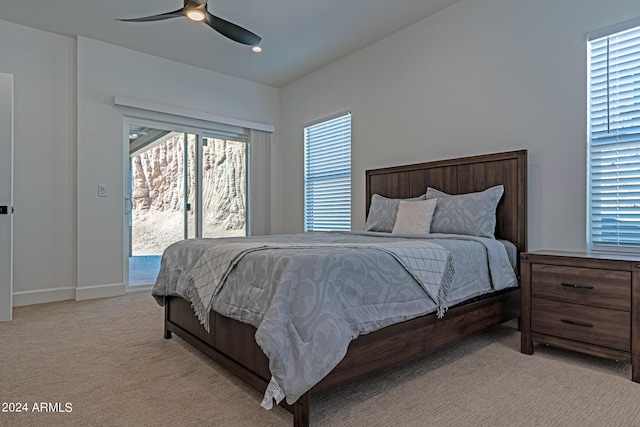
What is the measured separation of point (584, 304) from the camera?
6.84 ft

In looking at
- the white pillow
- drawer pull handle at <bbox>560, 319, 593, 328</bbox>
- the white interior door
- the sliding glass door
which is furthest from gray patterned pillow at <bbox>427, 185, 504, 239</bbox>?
the white interior door

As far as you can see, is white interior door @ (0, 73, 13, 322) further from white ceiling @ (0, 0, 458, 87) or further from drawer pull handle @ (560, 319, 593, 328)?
drawer pull handle @ (560, 319, 593, 328)

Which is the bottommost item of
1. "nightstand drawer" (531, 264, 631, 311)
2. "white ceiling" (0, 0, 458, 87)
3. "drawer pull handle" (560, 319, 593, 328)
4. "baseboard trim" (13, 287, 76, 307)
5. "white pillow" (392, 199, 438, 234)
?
"baseboard trim" (13, 287, 76, 307)

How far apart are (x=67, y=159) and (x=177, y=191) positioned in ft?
4.00

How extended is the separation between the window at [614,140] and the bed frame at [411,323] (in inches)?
17.4

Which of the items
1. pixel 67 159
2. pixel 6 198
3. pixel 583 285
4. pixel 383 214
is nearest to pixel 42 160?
pixel 67 159

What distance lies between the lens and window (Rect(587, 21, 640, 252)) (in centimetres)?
238

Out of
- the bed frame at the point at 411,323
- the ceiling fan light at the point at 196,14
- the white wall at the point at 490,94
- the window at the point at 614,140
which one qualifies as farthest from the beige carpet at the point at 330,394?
the ceiling fan light at the point at 196,14

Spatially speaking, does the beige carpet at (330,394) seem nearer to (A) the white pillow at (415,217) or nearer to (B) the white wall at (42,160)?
(A) the white pillow at (415,217)

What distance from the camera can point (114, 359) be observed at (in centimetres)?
224

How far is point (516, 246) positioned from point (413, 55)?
212 centimetres

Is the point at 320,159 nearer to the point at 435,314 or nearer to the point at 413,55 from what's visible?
the point at 413,55

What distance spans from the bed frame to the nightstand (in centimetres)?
28

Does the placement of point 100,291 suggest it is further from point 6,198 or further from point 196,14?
point 196,14
